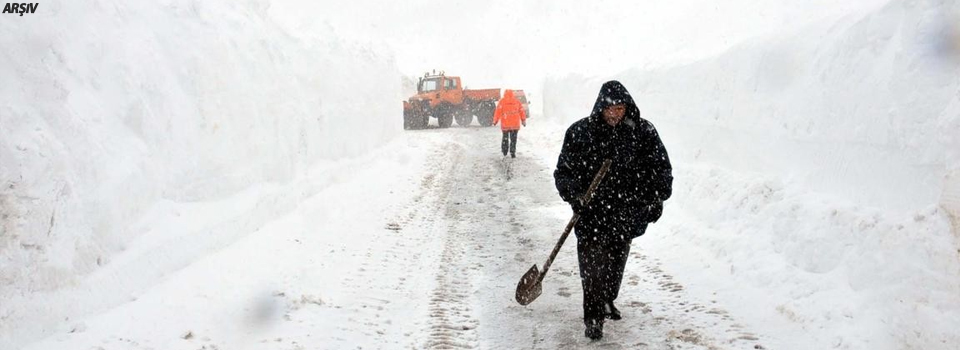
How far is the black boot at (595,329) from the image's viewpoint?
4.10 meters

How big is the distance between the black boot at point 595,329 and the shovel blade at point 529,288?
1.56 feet

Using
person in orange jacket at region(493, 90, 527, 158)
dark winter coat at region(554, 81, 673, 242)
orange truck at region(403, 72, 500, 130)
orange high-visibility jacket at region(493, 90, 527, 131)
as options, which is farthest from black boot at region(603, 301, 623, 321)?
orange truck at region(403, 72, 500, 130)

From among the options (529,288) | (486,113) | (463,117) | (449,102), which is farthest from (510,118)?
(463,117)

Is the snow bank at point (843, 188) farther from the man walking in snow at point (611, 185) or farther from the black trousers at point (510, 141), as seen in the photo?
the black trousers at point (510, 141)

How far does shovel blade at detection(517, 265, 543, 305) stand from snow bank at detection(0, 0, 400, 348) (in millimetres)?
2656

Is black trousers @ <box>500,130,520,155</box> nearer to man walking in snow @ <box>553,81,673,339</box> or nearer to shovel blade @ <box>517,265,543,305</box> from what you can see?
shovel blade @ <box>517,265,543,305</box>

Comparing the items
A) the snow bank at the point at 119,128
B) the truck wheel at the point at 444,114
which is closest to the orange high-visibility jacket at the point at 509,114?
the snow bank at the point at 119,128

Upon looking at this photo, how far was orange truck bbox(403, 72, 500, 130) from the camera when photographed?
24312 millimetres

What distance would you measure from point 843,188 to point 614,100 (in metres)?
2.41

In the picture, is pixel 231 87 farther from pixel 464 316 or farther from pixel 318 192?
pixel 464 316

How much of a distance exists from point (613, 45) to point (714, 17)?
9929 millimetres

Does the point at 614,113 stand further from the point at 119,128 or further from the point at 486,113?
the point at 486,113

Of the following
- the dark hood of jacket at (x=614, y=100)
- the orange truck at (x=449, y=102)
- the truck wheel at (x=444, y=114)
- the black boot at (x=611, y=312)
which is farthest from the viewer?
the truck wheel at (x=444, y=114)

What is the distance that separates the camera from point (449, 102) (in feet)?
81.5
